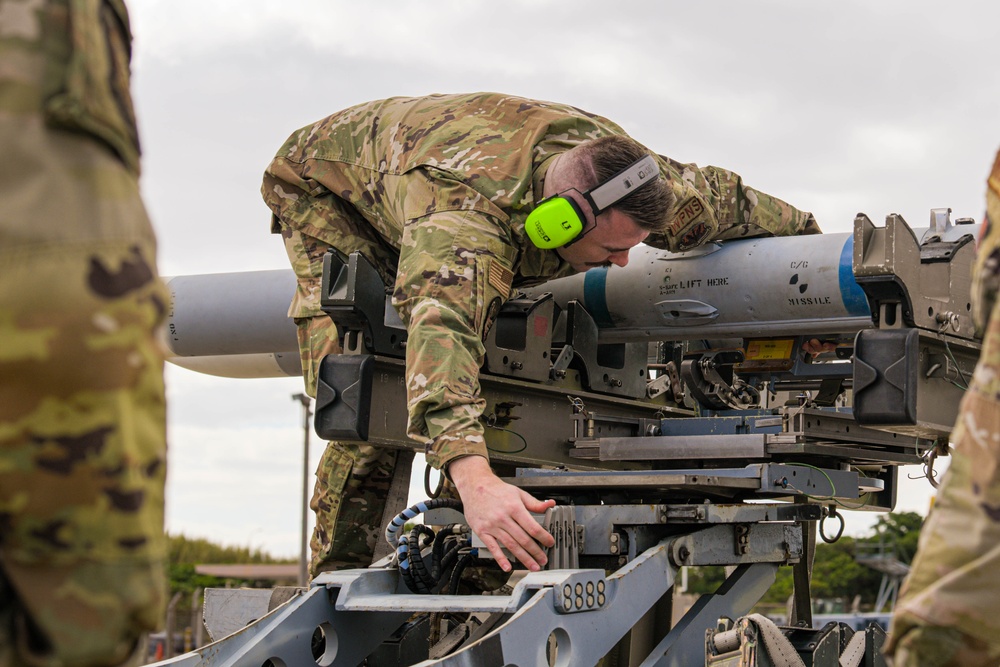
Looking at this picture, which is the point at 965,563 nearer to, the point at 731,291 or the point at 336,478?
the point at 731,291

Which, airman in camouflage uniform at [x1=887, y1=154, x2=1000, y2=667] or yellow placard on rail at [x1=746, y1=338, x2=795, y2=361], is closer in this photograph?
airman in camouflage uniform at [x1=887, y1=154, x2=1000, y2=667]

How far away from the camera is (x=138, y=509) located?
160 cm

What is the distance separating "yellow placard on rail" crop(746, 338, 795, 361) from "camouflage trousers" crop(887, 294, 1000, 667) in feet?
12.1

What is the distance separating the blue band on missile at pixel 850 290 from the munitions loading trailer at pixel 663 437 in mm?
12

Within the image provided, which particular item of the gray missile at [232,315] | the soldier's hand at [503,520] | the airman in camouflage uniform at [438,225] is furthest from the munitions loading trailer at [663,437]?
the gray missile at [232,315]

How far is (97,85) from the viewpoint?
1631 millimetres

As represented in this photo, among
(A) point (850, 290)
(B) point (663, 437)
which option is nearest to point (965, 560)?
(B) point (663, 437)

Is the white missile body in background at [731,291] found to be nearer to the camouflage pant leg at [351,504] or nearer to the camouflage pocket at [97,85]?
the camouflage pant leg at [351,504]

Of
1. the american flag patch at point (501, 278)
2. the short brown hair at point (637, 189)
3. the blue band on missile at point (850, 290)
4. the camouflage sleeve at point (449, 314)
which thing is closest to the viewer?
the camouflage sleeve at point (449, 314)

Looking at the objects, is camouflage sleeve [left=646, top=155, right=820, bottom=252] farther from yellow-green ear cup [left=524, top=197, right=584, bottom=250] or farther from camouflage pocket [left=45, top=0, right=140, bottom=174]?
camouflage pocket [left=45, top=0, right=140, bottom=174]

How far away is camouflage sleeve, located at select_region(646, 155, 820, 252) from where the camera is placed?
5.23 meters

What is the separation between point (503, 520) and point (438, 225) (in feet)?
3.81

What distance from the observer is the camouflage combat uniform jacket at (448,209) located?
14.0 feet

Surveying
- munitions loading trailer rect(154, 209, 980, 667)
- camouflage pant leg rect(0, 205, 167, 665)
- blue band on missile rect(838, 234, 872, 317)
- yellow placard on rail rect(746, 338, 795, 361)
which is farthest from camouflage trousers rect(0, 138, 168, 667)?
yellow placard on rail rect(746, 338, 795, 361)
